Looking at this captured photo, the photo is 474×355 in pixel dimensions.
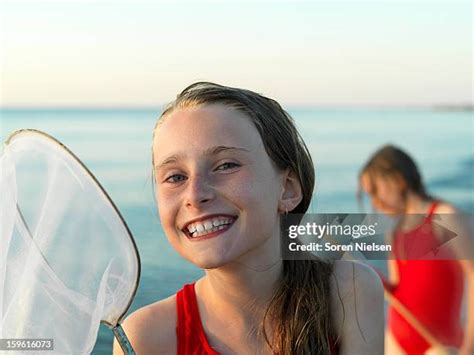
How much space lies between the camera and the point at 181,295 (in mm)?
1408

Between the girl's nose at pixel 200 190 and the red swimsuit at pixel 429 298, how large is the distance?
1.71 m

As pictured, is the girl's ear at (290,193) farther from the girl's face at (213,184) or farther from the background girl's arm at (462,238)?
the background girl's arm at (462,238)

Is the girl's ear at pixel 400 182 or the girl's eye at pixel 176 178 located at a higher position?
the girl's ear at pixel 400 182

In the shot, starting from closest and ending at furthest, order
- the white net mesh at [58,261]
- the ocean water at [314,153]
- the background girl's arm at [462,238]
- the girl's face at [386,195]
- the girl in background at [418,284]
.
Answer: the white net mesh at [58,261], the background girl's arm at [462,238], the girl in background at [418,284], the girl's face at [386,195], the ocean water at [314,153]

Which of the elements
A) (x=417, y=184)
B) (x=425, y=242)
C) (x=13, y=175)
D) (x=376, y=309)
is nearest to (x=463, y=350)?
(x=417, y=184)

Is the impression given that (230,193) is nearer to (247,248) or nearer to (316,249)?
(247,248)

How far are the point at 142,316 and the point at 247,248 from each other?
0.25 metres

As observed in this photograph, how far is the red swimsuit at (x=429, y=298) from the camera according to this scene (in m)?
2.82

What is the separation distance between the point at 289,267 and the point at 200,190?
273 millimetres

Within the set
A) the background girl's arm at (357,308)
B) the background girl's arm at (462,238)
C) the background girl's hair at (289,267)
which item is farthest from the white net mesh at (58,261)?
the background girl's arm at (462,238)

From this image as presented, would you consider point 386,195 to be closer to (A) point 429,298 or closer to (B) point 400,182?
(B) point 400,182

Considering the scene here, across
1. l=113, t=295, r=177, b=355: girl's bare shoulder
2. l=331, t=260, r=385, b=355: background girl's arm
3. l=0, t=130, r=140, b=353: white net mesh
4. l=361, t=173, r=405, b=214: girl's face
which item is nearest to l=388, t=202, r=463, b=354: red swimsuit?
l=361, t=173, r=405, b=214: girl's face

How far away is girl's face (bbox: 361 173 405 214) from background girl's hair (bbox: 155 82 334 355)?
Result: 5.07 feet

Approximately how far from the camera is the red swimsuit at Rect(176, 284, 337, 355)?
1350 millimetres
